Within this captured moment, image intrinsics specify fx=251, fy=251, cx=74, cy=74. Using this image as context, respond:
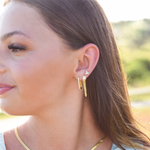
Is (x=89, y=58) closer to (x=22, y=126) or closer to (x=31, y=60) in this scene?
(x=31, y=60)

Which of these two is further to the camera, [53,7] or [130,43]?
[130,43]

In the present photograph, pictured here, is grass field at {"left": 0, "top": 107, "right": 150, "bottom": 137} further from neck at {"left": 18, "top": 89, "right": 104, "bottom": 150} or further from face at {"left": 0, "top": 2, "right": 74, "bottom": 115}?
face at {"left": 0, "top": 2, "right": 74, "bottom": 115}

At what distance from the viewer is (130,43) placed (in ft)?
54.5

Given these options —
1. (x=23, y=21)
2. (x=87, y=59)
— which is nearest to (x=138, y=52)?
(x=87, y=59)

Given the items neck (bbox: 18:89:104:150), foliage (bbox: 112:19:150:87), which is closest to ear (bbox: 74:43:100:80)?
neck (bbox: 18:89:104:150)

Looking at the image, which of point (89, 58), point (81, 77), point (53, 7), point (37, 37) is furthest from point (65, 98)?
point (53, 7)

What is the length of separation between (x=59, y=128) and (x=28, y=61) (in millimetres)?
718

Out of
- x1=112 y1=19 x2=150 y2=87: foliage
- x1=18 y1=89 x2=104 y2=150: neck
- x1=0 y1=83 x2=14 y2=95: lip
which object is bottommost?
x1=112 y1=19 x2=150 y2=87: foliage

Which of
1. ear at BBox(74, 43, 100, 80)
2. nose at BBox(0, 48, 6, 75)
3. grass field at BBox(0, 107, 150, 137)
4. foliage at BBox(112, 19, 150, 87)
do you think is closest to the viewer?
nose at BBox(0, 48, 6, 75)

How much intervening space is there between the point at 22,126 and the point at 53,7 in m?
1.18

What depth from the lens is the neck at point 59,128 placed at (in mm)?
2311

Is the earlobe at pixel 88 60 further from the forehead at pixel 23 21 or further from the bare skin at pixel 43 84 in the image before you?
the forehead at pixel 23 21

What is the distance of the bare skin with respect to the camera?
2070 millimetres

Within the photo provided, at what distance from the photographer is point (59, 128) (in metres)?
2.36
